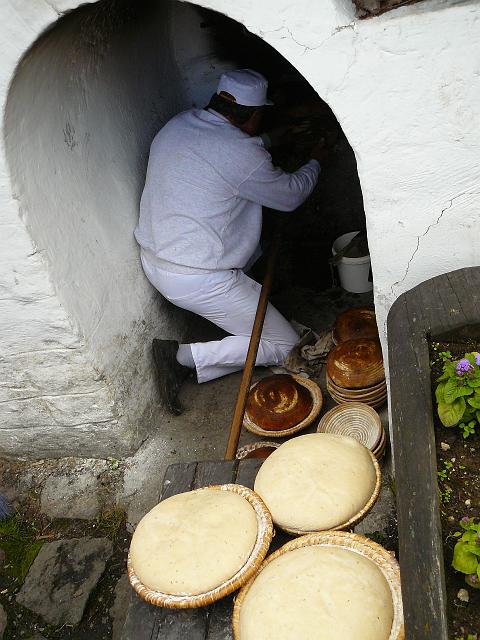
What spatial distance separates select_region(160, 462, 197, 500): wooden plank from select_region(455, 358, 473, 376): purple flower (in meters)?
1.17

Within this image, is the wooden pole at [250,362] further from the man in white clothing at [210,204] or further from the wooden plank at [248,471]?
the wooden plank at [248,471]

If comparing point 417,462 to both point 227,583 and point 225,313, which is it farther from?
point 225,313

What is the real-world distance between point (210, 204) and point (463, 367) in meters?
2.42

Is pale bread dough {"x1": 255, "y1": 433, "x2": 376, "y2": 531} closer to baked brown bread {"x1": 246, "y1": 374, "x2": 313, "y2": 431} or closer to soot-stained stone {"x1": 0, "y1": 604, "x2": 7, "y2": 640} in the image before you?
baked brown bread {"x1": 246, "y1": 374, "x2": 313, "y2": 431}

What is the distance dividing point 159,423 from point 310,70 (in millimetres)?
2704

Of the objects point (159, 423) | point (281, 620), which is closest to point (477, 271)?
point (281, 620)

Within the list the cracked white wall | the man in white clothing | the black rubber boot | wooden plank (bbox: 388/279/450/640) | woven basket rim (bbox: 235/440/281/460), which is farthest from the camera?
the black rubber boot

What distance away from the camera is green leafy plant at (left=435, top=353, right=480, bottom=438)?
187 cm

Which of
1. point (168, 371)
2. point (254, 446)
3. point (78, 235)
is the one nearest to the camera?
point (78, 235)

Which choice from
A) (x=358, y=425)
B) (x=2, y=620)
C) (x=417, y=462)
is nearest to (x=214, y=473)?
(x=417, y=462)

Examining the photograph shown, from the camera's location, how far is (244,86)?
3891 millimetres

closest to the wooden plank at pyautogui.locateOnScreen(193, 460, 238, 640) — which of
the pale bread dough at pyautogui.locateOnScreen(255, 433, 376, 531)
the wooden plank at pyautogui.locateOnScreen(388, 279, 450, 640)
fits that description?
the pale bread dough at pyautogui.locateOnScreen(255, 433, 376, 531)

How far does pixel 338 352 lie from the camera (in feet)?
12.3

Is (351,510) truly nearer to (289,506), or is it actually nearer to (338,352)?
(289,506)
